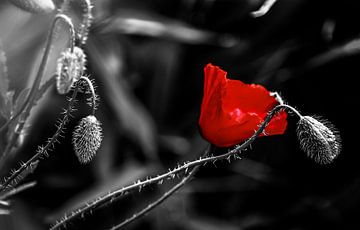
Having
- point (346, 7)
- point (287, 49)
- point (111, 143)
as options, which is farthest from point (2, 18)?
point (346, 7)

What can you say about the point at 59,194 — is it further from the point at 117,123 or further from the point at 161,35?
the point at 161,35

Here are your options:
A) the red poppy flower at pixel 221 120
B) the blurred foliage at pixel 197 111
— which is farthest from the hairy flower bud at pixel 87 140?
the blurred foliage at pixel 197 111

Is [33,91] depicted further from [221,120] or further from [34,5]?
[221,120]

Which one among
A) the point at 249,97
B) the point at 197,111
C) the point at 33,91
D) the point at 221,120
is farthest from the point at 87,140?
the point at 197,111

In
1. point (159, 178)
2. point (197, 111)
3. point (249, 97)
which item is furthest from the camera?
point (197, 111)

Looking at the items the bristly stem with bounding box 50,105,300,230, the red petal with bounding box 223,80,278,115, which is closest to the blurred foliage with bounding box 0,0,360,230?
the red petal with bounding box 223,80,278,115

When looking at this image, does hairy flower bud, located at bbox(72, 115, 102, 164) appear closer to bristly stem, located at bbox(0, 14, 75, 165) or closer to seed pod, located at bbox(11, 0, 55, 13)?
bristly stem, located at bbox(0, 14, 75, 165)
